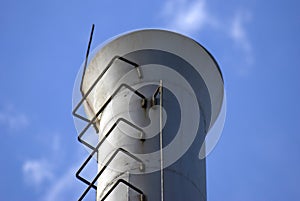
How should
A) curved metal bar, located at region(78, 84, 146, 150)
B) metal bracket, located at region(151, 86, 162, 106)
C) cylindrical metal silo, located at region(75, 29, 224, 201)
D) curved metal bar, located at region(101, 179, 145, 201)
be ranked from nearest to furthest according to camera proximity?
curved metal bar, located at region(101, 179, 145, 201)
cylindrical metal silo, located at region(75, 29, 224, 201)
metal bracket, located at region(151, 86, 162, 106)
curved metal bar, located at region(78, 84, 146, 150)

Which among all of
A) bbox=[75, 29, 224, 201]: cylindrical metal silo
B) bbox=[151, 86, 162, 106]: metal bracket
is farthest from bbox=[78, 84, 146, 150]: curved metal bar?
bbox=[151, 86, 162, 106]: metal bracket

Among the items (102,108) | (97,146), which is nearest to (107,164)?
(97,146)

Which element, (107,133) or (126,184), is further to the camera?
(107,133)

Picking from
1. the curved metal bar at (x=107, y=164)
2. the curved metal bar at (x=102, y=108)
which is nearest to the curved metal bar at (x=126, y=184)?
the curved metal bar at (x=107, y=164)

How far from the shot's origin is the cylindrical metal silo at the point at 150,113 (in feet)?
29.5

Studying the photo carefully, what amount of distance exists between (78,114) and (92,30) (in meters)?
1.46

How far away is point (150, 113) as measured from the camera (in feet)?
31.5

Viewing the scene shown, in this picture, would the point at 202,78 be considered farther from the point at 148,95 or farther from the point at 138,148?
the point at 138,148

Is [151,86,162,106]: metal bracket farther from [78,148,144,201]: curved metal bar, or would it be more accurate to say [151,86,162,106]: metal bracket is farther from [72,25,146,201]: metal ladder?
[78,148,144,201]: curved metal bar

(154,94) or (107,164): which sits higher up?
(154,94)

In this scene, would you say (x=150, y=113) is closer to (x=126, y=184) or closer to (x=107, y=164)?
(x=107, y=164)

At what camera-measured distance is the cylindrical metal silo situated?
354 inches

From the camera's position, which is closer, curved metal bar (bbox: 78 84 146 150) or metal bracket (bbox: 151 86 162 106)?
metal bracket (bbox: 151 86 162 106)

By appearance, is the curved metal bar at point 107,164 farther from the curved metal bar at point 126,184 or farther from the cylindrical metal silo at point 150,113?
the curved metal bar at point 126,184
